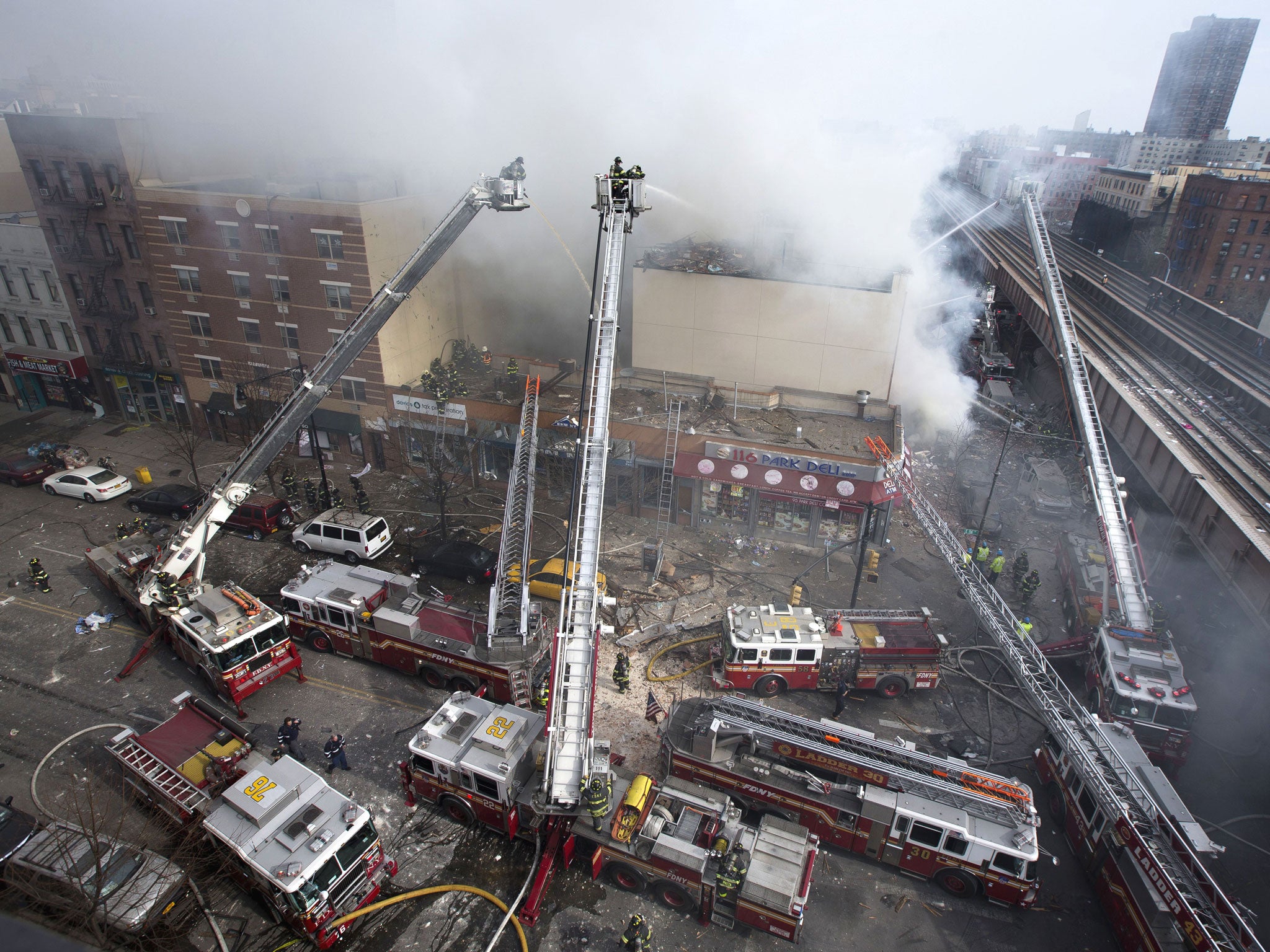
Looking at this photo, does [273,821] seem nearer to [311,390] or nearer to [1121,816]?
[311,390]

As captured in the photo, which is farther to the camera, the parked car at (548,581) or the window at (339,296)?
the window at (339,296)

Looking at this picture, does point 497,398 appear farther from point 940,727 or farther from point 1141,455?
point 1141,455

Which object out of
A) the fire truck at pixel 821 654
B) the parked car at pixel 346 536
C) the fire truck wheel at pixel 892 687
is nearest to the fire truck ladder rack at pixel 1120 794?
the fire truck at pixel 821 654

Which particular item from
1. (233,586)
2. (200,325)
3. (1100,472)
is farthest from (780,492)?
(200,325)

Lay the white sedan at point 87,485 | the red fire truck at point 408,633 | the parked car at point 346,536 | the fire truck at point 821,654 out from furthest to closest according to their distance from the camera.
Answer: the white sedan at point 87,485 → the parked car at point 346,536 → the fire truck at point 821,654 → the red fire truck at point 408,633

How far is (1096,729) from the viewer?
12344 millimetres

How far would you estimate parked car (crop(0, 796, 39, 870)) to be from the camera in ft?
35.0

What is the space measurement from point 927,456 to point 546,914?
22.0m

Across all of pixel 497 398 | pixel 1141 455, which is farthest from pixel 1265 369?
pixel 497 398

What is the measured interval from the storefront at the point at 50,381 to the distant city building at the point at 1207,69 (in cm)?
14845

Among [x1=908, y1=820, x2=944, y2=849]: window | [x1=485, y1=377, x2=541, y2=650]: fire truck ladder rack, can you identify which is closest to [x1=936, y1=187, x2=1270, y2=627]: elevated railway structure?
[x1=908, y1=820, x2=944, y2=849]: window

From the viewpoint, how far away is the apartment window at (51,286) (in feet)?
89.6

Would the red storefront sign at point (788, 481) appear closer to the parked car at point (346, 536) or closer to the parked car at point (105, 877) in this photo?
the parked car at point (346, 536)

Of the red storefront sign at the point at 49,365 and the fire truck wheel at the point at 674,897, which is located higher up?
the red storefront sign at the point at 49,365
